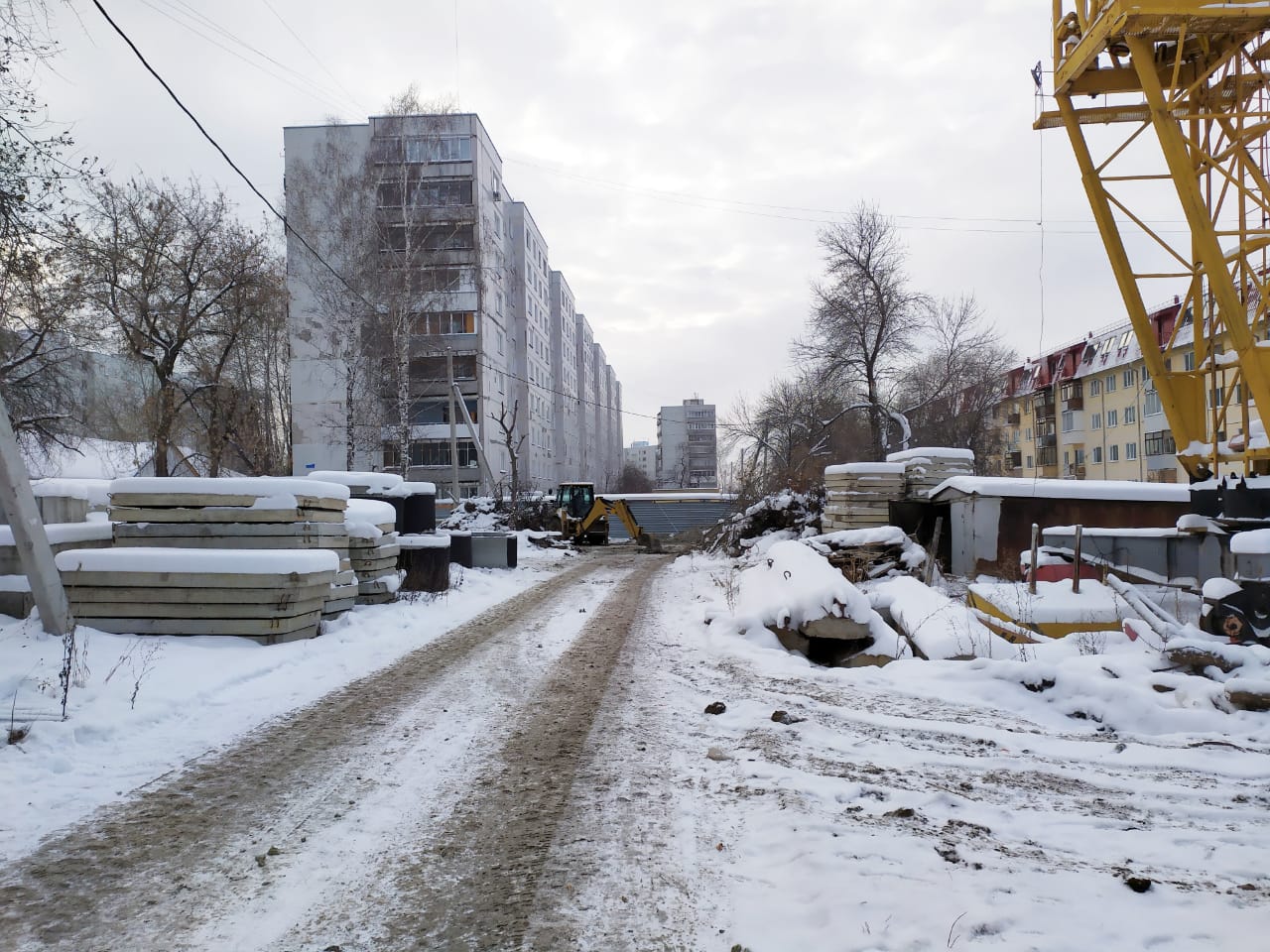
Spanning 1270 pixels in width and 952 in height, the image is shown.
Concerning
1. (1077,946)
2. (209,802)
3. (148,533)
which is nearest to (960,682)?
(1077,946)

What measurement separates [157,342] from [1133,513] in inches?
830

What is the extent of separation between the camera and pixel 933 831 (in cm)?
372

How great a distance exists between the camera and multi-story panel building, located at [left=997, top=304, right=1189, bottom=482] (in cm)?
4531

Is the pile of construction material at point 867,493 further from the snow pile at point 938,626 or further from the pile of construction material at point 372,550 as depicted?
the pile of construction material at point 372,550

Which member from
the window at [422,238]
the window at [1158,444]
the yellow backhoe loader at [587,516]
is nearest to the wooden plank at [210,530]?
the window at [422,238]

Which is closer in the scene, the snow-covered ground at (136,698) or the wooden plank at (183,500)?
the snow-covered ground at (136,698)

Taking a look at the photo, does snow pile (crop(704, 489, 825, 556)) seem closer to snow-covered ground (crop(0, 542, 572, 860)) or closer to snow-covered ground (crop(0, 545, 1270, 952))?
snow-covered ground (crop(0, 545, 1270, 952))

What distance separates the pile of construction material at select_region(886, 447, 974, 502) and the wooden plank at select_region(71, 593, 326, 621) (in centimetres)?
1304

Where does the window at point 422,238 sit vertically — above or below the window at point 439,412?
above

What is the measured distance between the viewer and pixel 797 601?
8.40 meters

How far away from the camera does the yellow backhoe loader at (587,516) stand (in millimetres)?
30125

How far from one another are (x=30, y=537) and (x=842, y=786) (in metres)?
7.06

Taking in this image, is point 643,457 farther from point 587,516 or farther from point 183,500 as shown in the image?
point 183,500

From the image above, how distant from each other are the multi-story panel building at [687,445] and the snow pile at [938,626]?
91.4m
